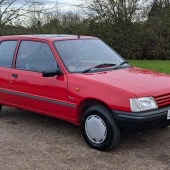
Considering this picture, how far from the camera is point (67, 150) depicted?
15.9 feet

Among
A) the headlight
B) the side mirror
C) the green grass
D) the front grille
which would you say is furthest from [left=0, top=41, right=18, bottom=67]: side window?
the green grass

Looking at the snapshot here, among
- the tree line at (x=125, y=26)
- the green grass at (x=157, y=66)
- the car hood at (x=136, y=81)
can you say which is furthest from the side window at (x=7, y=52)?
the tree line at (x=125, y=26)

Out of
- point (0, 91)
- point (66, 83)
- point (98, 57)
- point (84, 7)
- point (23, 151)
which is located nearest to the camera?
point (23, 151)

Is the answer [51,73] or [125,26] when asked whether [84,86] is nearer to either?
[51,73]

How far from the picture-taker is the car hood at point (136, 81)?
4602mm

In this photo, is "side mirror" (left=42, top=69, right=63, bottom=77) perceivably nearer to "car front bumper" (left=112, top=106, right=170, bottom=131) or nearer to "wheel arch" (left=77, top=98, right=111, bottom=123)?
"wheel arch" (left=77, top=98, right=111, bottom=123)

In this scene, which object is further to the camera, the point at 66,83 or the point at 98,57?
the point at 98,57

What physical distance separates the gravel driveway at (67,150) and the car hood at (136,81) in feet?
2.76

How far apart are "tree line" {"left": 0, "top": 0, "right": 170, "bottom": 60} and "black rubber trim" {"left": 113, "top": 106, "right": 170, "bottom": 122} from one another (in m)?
14.6

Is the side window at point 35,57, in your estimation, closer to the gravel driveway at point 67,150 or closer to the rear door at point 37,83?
the rear door at point 37,83

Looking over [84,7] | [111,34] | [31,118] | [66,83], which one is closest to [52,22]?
[84,7]

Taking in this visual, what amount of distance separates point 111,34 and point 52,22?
4248mm

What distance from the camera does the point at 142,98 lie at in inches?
177

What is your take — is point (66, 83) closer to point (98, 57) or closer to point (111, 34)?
point (98, 57)
